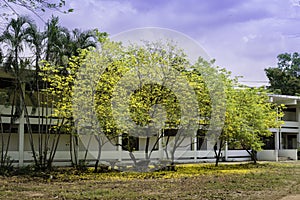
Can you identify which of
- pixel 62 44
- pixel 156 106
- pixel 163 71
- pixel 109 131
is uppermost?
pixel 62 44

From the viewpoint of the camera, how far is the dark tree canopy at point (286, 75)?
44.5 m

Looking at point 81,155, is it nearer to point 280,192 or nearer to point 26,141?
point 26,141

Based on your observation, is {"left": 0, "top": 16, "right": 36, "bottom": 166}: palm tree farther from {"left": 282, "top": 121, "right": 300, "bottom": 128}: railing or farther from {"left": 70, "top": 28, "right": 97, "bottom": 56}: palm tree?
{"left": 282, "top": 121, "right": 300, "bottom": 128}: railing

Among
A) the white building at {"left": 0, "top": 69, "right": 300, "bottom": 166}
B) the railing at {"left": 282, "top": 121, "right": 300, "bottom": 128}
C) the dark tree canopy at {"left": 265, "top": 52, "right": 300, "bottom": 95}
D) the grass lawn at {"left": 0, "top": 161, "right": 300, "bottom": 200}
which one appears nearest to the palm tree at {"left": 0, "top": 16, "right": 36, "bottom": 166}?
the white building at {"left": 0, "top": 69, "right": 300, "bottom": 166}

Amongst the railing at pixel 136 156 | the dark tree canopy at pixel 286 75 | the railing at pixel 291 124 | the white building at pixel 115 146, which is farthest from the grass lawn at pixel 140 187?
the dark tree canopy at pixel 286 75

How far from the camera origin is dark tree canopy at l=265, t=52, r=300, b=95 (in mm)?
44531

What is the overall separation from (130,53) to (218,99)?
177 inches

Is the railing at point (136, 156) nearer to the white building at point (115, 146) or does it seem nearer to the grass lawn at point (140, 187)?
the white building at point (115, 146)

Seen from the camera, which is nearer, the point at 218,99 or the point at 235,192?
the point at 235,192

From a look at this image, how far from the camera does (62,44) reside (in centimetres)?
1736

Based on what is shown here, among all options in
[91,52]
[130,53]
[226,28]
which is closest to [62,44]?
[91,52]

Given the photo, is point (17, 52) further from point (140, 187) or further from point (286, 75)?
point (286, 75)

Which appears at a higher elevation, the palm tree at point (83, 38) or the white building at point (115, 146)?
the palm tree at point (83, 38)

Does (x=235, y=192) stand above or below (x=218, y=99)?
below
